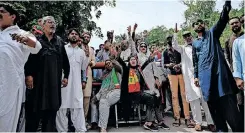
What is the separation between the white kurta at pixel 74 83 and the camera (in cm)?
472

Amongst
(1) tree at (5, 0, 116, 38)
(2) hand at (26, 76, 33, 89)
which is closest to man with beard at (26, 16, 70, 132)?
(2) hand at (26, 76, 33, 89)

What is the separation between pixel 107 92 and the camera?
5277 millimetres

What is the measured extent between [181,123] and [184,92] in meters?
0.61

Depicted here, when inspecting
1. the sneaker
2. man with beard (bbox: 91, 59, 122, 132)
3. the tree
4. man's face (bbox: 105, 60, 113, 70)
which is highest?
the tree

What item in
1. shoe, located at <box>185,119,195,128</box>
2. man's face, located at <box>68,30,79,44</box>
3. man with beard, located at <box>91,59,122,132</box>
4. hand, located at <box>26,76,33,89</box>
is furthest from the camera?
shoe, located at <box>185,119,195,128</box>

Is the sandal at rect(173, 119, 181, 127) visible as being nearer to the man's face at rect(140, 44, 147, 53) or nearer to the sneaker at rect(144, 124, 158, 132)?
the sneaker at rect(144, 124, 158, 132)

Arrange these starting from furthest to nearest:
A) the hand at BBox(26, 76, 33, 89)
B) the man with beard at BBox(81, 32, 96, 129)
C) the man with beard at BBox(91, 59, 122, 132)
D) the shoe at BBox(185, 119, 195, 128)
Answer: the shoe at BBox(185, 119, 195, 128) < the man with beard at BBox(81, 32, 96, 129) < the man with beard at BBox(91, 59, 122, 132) < the hand at BBox(26, 76, 33, 89)

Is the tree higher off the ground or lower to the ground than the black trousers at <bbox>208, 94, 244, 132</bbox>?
higher

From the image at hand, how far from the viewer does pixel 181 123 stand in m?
5.64

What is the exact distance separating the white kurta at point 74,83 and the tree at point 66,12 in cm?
598

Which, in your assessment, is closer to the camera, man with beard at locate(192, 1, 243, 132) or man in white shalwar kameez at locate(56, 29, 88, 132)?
man with beard at locate(192, 1, 243, 132)

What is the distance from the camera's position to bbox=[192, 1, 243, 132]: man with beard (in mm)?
3672

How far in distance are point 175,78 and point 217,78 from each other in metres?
1.88

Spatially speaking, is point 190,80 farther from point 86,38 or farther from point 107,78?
point 86,38
